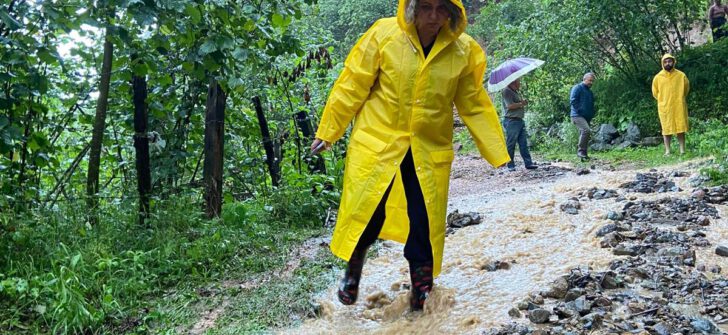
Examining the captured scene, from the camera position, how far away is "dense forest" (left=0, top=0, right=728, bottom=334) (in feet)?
11.8

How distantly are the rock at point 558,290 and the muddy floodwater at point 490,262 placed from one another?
0.14 meters

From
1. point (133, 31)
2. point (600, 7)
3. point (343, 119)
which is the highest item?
point (600, 7)

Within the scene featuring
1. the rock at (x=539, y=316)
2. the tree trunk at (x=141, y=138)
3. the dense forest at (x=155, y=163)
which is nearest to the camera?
the rock at (x=539, y=316)

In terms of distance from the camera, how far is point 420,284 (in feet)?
11.1

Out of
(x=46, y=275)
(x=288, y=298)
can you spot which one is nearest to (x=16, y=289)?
(x=46, y=275)

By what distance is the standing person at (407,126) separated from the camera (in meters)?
3.17

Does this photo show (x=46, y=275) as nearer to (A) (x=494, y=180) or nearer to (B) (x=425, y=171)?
(B) (x=425, y=171)

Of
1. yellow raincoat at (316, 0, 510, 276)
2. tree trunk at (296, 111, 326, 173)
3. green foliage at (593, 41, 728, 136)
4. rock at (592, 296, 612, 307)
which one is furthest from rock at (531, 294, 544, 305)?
green foliage at (593, 41, 728, 136)

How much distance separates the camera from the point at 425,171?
3.22 meters

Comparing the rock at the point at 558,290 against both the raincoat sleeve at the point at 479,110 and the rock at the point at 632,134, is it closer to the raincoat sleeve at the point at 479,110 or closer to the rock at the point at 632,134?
the raincoat sleeve at the point at 479,110

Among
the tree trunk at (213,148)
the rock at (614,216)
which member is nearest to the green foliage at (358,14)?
the tree trunk at (213,148)

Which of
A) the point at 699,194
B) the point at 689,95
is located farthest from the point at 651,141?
the point at 699,194

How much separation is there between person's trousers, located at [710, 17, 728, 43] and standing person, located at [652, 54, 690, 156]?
10.3ft

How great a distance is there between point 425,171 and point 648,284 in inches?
54.0
